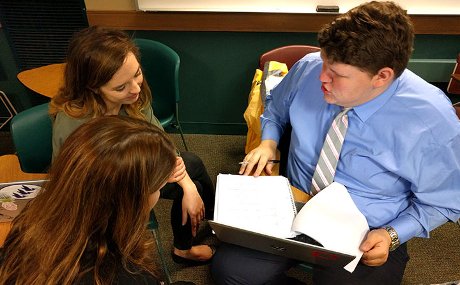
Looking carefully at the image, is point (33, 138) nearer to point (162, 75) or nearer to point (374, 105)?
point (162, 75)

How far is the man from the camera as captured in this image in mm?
1003

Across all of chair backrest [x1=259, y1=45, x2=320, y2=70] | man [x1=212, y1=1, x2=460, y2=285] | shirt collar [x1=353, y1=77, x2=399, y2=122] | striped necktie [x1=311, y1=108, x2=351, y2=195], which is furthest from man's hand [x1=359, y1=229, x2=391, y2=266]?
chair backrest [x1=259, y1=45, x2=320, y2=70]

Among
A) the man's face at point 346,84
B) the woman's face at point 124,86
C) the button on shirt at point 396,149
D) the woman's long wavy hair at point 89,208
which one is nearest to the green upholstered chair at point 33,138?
the woman's face at point 124,86

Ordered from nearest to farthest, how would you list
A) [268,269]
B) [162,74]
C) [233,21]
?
[268,269]
[162,74]
[233,21]

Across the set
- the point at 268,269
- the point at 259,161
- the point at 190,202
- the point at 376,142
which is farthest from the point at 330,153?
the point at 190,202

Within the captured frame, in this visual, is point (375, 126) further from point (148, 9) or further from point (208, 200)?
point (148, 9)

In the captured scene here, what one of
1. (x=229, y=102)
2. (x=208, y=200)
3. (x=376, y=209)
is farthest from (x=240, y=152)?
(x=376, y=209)

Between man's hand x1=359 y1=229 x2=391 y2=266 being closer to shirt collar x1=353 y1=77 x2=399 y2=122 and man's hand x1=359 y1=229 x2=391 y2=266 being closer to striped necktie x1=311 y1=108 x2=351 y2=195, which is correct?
striped necktie x1=311 y1=108 x2=351 y2=195

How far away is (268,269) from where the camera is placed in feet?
4.07

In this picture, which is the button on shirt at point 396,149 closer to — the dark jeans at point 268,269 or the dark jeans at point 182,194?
the dark jeans at point 268,269

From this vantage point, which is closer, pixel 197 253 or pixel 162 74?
pixel 197 253

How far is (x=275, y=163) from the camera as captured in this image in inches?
53.0

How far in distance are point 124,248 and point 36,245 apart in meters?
0.19

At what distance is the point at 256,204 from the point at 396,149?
1.62ft
